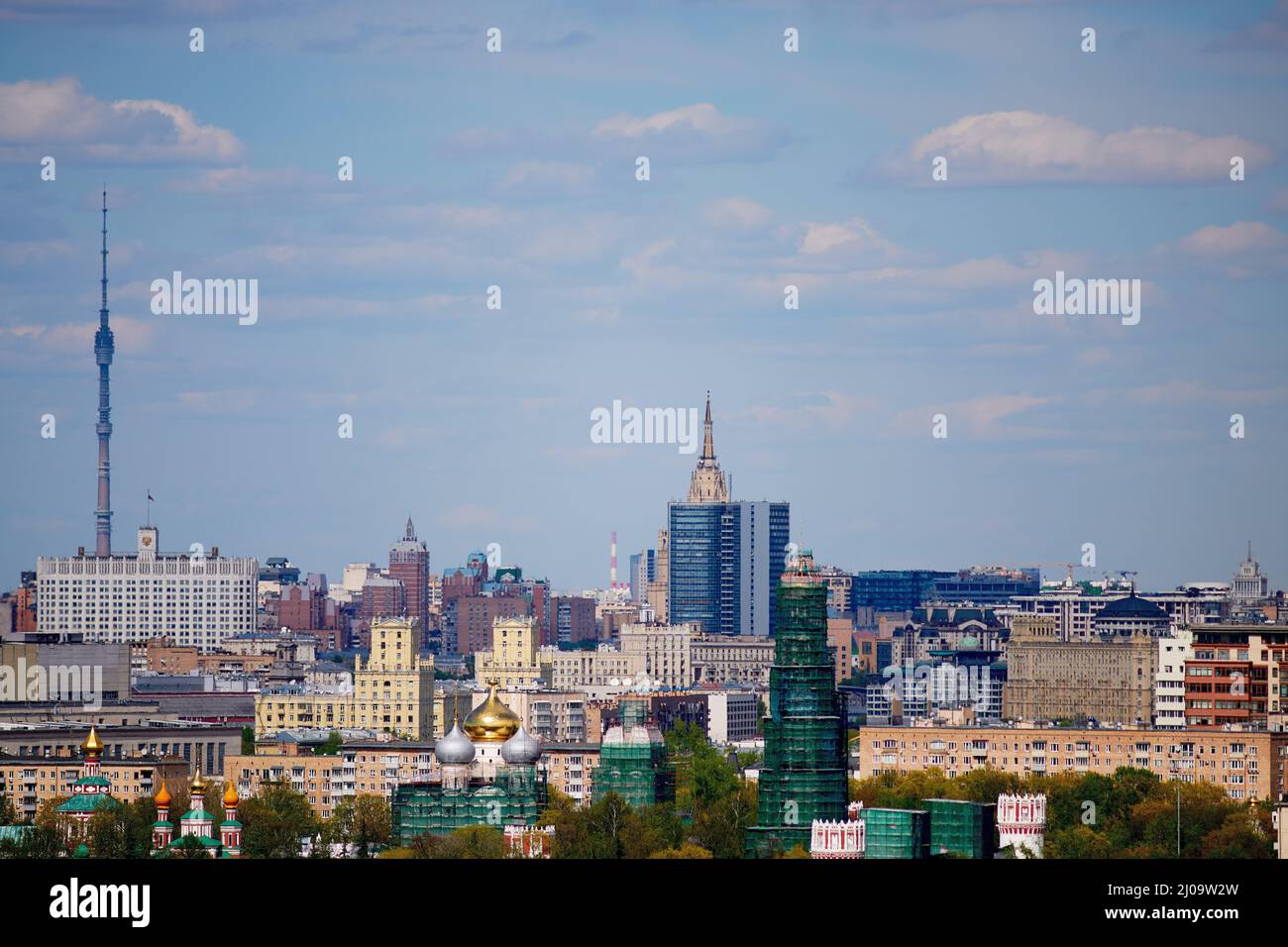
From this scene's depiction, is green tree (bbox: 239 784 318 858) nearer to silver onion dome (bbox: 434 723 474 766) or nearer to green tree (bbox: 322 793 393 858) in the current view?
green tree (bbox: 322 793 393 858)

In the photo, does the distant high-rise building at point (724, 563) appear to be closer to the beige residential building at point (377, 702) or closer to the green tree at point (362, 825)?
the beige residential building at point (377, 702)

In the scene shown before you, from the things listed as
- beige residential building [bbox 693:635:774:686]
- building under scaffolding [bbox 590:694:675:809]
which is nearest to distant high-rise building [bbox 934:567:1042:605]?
beige residential building [bbox 693:635:774:686]

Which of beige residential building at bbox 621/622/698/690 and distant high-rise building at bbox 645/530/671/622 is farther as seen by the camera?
distant high-rise building at bbox 645/530/671/622

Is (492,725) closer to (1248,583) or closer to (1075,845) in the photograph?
(1075,845)

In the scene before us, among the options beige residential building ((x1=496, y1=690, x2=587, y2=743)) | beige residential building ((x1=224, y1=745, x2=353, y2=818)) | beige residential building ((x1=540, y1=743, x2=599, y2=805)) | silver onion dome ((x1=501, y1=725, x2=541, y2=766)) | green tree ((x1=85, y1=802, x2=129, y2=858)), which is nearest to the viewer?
green tree ((x1=85, y1=802, x2=129, y2=858))
